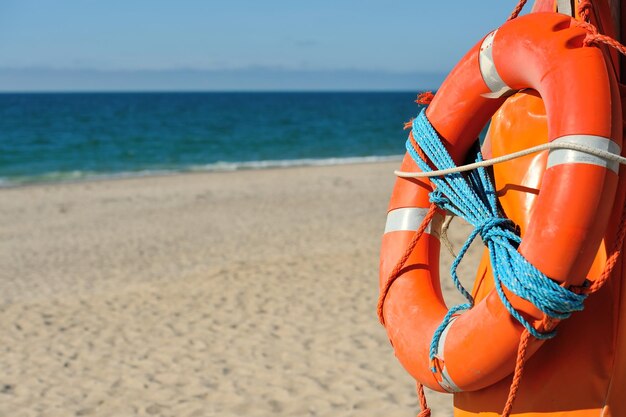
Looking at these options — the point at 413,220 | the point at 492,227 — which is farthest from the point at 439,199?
the point at 492,227

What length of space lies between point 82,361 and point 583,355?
12.1 ft

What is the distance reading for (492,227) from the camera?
219cm

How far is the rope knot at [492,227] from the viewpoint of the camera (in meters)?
2.16

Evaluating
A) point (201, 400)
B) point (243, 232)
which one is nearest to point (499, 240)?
point (201, 400)

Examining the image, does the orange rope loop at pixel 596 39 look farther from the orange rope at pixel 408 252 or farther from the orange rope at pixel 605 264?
the orange rope at pixel 408 252

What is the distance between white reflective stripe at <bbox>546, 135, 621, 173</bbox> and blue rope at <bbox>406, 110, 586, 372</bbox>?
0.89 feet

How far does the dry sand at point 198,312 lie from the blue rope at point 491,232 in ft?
6.54

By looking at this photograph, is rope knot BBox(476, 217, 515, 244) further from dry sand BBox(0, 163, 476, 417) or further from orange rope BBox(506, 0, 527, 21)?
dry sand BBox(0, 163, 476, 417)

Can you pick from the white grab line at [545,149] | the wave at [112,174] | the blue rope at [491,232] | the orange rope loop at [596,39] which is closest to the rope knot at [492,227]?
the blue rope at [491,232]

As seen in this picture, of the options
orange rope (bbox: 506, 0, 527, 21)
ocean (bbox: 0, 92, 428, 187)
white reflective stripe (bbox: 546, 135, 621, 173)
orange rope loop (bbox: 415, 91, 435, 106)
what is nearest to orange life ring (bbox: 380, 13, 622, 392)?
white reflective stripe (bbox: 546, 135, 621, 173)

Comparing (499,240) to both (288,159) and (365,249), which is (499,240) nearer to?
(365,249)

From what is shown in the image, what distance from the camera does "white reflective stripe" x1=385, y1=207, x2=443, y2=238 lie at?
245cm

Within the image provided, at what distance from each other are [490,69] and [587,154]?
515 millimetres

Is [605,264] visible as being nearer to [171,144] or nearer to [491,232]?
[491,232]
